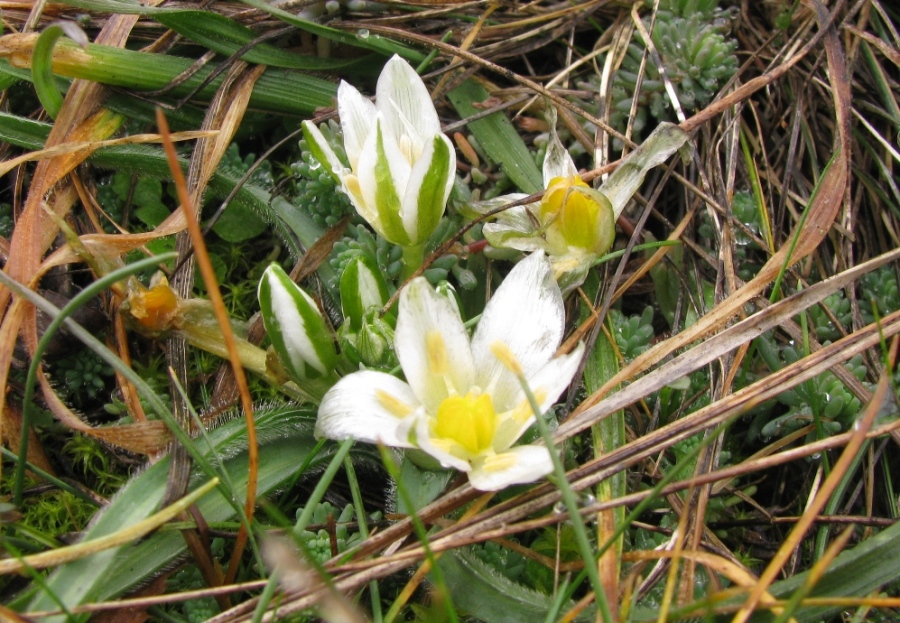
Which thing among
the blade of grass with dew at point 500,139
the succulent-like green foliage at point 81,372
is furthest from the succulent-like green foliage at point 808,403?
the succulent-like green foliage at point 81,372

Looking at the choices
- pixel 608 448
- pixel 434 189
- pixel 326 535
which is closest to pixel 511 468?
pixel 608 448

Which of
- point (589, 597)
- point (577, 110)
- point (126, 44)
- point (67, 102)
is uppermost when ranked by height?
point (126, 44)

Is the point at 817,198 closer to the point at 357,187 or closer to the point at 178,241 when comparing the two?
the point at 357,187

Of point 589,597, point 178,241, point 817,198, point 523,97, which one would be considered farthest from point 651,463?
point 178,241

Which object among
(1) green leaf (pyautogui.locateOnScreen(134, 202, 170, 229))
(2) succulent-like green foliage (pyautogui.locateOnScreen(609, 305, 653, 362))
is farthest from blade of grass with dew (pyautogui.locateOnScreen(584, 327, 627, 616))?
(1) green leaf (pyautogui.locateOnScreen(134, 202, 170, 229))

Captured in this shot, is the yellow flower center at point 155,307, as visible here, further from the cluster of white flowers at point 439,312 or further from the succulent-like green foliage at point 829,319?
the succulent-like green foliage at point 829,319
